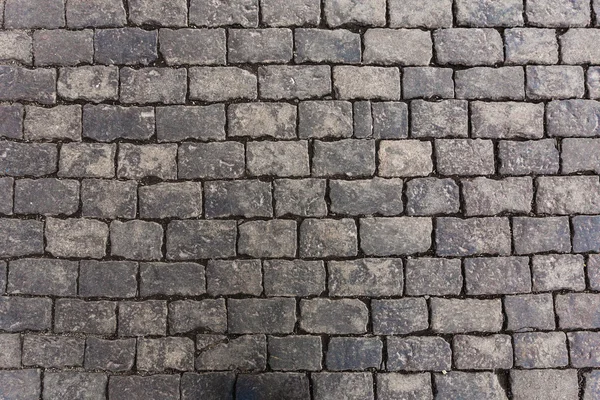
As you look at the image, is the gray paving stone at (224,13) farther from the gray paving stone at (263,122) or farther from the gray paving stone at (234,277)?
the gray paving stone at (234,277)

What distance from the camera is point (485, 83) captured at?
2842 mm

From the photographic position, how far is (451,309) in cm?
276

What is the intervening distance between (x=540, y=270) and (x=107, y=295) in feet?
8.55

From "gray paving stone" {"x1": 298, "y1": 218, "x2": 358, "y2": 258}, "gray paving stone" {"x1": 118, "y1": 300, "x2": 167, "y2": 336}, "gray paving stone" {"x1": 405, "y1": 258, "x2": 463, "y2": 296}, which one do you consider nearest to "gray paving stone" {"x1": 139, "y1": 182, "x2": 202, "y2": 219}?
"gray paving stone" {"x1": 118, "y1": 300, "x2": 167, "y2": 336}

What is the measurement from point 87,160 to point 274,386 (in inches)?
69.3

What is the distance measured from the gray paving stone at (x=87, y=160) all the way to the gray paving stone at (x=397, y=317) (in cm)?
180

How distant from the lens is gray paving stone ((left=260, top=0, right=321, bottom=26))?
2.83 metres

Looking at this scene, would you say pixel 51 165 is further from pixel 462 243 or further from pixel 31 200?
pixel 462 243

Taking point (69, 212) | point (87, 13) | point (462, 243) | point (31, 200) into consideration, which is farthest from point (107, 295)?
point (462, 243)

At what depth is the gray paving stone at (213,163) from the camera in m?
2.77

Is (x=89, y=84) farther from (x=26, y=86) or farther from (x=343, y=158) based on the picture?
(x=343, y=158)

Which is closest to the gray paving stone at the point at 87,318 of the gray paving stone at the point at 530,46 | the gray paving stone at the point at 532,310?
the gray paving stone at the point at 532,310

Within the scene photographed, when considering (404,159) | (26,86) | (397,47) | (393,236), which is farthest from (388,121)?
(26,86)

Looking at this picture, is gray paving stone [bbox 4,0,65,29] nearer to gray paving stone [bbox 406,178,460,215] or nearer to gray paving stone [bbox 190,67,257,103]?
gray paving stone [bbox 190,67,257,103]
